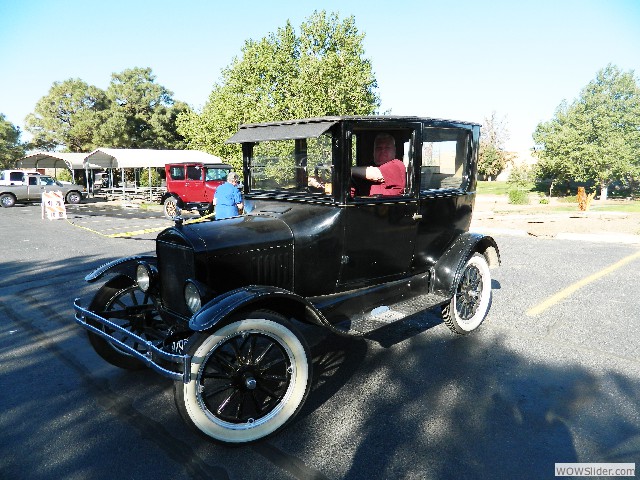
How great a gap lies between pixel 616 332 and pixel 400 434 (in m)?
3.02

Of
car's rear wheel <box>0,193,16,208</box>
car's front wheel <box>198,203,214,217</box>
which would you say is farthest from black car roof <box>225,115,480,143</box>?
car's rear wheel <box>0,193,16,208</box>

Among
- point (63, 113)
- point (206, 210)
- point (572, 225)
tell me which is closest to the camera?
point (572, 225)

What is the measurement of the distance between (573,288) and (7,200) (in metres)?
24.2

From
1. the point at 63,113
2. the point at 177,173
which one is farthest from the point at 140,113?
the point at 177,173

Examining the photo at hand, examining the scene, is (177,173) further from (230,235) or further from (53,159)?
(53,159)

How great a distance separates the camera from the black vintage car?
2596mm

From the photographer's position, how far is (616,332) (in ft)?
14.0

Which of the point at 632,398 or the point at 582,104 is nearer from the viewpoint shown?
the point at 632,398

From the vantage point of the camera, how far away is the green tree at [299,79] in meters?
18.5

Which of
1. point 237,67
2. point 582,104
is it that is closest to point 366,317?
point 237,67

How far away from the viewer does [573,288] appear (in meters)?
5.82

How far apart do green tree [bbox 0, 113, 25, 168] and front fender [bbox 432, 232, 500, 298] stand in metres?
50.3

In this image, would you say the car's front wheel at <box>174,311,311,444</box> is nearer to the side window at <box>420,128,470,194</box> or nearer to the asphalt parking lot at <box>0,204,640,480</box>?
the asphalt parking lot at <box>0,204,640,480</box>

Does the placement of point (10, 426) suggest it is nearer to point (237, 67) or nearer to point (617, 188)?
point (237, 67)
